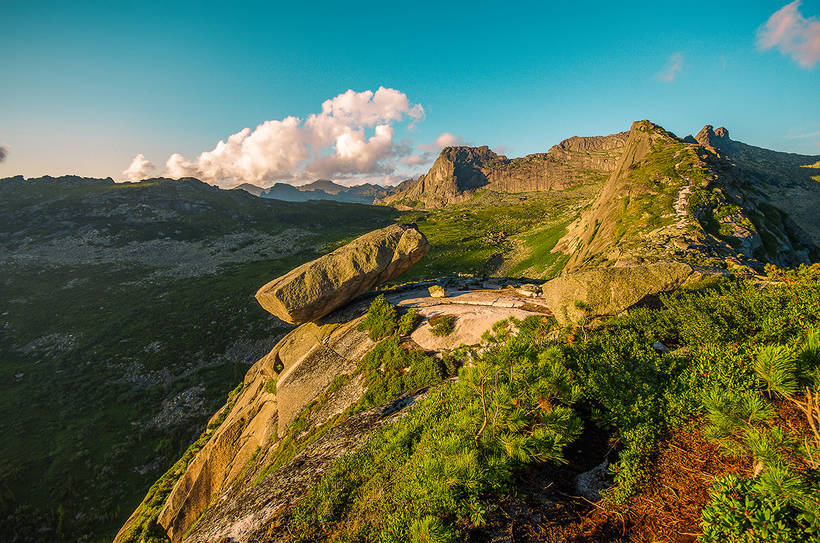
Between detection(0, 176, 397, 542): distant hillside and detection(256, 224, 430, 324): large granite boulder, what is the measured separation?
19255 mm

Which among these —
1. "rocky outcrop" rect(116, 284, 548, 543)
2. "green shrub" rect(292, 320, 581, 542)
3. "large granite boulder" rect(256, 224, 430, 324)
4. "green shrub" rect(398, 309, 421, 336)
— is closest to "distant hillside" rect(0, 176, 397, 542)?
"rocky outcrop" rect(116, 284, 548, 543)

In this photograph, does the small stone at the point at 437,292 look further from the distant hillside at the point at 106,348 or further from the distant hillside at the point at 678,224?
the distant hillside at the point at 106,348

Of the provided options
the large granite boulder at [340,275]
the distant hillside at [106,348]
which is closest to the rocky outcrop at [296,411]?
the large granite boulder at [340,275]

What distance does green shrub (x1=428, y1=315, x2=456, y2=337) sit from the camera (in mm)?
17266

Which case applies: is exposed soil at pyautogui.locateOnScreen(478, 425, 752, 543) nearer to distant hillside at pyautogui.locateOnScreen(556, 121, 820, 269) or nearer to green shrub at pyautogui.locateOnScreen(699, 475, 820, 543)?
green shrub at pyautogui.locateOnScreen(699, 475, 820, 543)

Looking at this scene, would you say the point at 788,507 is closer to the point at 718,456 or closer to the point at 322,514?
the point at 718,456

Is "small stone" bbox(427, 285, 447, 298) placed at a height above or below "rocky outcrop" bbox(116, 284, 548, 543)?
above

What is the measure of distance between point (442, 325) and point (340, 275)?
326 inches

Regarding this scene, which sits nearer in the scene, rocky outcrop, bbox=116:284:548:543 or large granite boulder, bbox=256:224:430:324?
rocky outcrop, bbox=116:284:548:543

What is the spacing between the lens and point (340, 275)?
69.1 feet

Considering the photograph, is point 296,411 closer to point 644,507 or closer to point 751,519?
Answer: point 644,507

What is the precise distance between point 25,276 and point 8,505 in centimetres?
8389

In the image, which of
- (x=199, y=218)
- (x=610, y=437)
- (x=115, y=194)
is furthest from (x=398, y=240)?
(x=115, y=194)

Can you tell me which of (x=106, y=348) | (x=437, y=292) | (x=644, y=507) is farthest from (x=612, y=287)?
(x=106, y=348)
